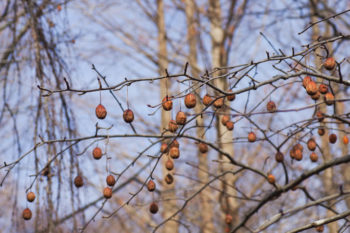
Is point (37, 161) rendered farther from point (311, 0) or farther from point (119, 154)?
point (119, 154)

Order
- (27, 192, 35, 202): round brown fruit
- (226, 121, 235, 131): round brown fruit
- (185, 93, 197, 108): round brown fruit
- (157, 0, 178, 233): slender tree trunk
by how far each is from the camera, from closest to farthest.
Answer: (185, 93, 197, 108): round brown fruit
(27, 192, 35, 202): round brown fruit
(226, 121, 235, 131): round brown fruit
(157, 0, 178, 233): slender tree trunk

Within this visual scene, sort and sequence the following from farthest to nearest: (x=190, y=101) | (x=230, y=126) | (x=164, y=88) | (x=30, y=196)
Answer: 1. (x=164, y=88)
2. (x=230, y=126)
3. (x=30, y=196)
4. (x=190, y=101)

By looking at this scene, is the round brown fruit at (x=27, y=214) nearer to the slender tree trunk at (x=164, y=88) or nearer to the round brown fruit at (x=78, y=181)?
the round brown fruit at (x=78, y=181)

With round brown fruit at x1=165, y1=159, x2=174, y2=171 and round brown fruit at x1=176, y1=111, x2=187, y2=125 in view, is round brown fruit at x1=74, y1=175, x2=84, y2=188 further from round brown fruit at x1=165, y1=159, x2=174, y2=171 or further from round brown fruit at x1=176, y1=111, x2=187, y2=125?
round brown fruit at x1=176, y1=111, x2=187, y2=125

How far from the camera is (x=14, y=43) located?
4.07 meters

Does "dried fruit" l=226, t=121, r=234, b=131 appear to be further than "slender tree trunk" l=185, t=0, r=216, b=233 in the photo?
No

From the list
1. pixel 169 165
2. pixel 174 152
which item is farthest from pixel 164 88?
pixel 174 152

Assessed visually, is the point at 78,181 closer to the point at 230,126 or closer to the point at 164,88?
the point at 230,126

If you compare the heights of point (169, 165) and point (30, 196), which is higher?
point (169, 165)

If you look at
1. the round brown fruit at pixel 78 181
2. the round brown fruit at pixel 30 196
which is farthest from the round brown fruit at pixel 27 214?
the round brown fruit at pixel 78 181

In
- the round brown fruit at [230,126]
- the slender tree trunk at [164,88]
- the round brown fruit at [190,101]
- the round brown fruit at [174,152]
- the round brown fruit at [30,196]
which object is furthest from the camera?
the slender tree trunk at [164,88]

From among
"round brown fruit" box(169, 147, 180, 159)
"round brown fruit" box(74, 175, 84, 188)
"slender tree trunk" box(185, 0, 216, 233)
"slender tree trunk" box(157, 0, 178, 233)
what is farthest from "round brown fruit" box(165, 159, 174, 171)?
"slender tree trunk" box(157, 0, 178, 233)

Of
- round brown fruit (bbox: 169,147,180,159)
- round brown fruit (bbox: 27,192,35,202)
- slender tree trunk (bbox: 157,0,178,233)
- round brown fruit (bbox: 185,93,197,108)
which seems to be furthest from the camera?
slender tree trunk (bbox: 157,0,178,233)

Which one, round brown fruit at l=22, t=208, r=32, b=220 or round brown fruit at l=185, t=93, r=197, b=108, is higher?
round brown fruit at l=185, t=93, r=197, b=108
